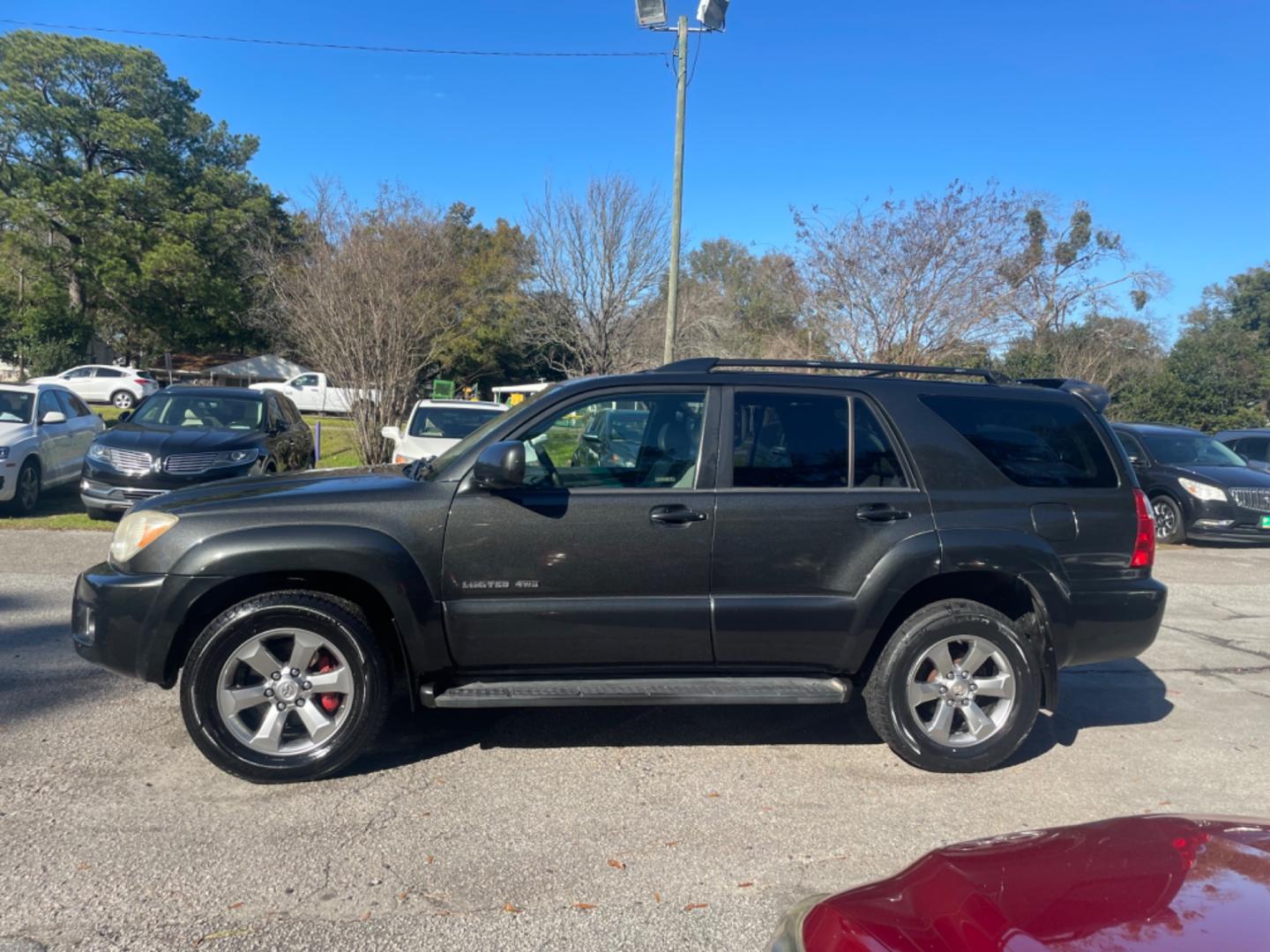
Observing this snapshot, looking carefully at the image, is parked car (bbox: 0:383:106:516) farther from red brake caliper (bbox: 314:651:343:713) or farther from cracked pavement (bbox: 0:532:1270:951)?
red brake caliper (bbox: 314:651:343:713)

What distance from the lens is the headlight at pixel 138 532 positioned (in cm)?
421

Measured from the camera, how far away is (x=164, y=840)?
3652 mm

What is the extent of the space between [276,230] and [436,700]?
37240 millimetres

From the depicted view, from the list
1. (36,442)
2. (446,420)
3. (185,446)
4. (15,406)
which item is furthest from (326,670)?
(15,406)

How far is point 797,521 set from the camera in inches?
174

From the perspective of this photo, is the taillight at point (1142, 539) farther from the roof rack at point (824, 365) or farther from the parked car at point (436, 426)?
the parked car at point (436, 426)

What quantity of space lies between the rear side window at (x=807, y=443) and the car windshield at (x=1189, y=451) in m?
10.4

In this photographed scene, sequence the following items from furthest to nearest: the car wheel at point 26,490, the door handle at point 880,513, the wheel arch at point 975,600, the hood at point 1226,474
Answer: the hood at point 1226,474 < the car wheel at point 26,490 < the wheel arch at point 975,600 < the door handle at point 880,513

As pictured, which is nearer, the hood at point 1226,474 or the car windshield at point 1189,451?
the hood at point 1226,474

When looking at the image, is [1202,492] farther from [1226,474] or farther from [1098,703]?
[1098,703]

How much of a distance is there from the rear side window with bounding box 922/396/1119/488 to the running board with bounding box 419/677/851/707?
1.43 meters

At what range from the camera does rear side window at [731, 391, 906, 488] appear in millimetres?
4543

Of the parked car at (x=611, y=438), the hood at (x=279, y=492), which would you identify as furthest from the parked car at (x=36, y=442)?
the parked car at (x=611, y=438)

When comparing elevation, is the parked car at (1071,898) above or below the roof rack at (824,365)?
below
